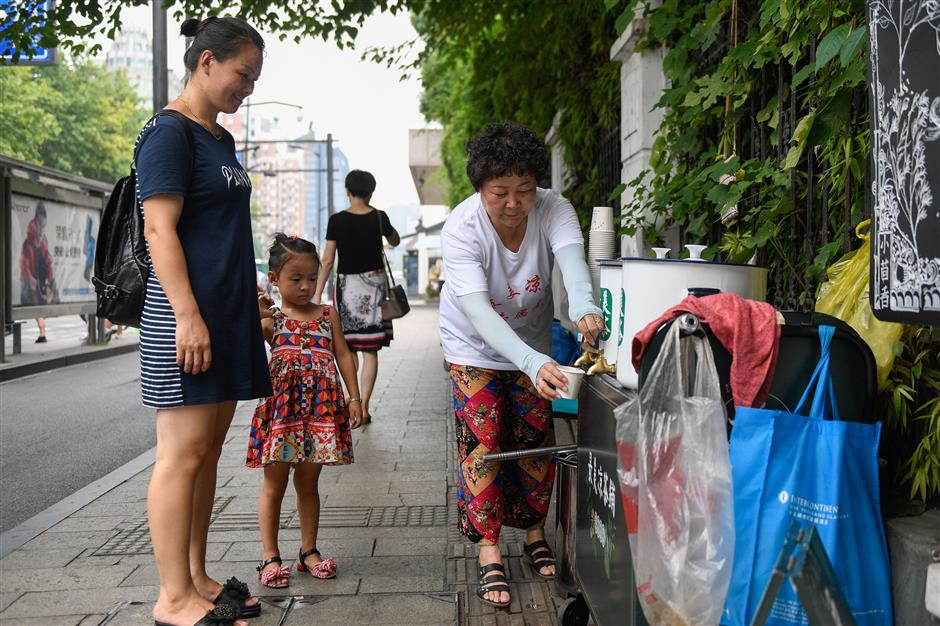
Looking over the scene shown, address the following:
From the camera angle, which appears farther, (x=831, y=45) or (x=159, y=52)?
(x=159, y=52)

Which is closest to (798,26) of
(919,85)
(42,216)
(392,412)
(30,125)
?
(919,85)

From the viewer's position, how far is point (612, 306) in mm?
3057

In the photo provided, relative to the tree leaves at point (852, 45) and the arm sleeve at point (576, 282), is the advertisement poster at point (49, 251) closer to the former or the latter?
the arm sleeve at point (576, 282)

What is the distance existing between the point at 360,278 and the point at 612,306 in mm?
4582

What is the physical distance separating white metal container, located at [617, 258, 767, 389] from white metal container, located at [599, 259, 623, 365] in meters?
0.14

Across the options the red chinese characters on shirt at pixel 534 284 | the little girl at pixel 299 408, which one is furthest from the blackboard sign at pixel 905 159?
the little girl at pixel 299 408

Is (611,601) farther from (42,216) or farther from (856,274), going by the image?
(42,216)

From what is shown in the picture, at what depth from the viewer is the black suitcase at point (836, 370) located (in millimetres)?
1969

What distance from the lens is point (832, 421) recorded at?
1.92m

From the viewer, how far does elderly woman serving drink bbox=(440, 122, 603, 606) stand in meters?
3.40

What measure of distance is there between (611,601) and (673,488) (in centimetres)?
63

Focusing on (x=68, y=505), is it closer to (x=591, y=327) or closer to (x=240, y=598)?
(x=240, y=598)

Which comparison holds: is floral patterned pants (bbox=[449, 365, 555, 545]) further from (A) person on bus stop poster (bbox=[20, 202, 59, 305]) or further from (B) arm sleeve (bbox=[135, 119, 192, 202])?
Result: (A) person on bus stop poster (bbox=[20, 202, 59, 305])

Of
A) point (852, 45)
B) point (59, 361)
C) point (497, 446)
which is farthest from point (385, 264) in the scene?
point (59, 361)
